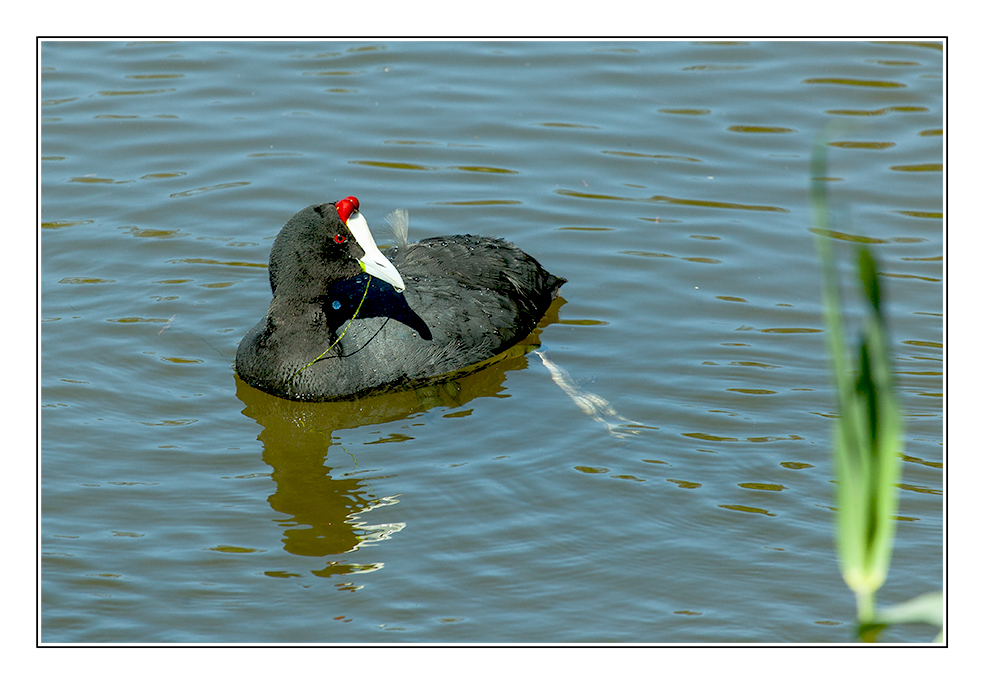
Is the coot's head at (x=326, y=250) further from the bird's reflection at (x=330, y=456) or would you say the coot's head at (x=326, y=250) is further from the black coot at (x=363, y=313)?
the bird's reflection at (x=330, y=456)

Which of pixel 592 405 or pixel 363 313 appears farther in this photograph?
pixel 363 313

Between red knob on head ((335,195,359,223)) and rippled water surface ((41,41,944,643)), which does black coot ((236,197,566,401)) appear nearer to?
red knob on head ((335,195,359,223))

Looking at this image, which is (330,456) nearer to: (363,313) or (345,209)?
(363,313)

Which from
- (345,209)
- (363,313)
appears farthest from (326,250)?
(363,313)

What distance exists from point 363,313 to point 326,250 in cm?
54

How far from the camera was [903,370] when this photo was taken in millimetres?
6406

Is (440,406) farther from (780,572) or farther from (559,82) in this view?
(559,82)

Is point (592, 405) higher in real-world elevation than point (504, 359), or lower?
lower

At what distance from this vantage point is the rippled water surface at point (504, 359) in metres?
4.66

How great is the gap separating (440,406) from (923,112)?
5.51 m

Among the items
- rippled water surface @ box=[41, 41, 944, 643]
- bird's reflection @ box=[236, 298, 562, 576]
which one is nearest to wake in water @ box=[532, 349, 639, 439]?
rippled water surface @ box=[41, 41, 944, 643]

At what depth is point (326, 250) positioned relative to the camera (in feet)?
19.3

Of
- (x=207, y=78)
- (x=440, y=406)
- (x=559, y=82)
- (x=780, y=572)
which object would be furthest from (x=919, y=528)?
(x=207, y=78)

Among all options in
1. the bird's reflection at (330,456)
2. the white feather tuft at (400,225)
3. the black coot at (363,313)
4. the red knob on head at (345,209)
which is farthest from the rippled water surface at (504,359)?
the red knob on head at (345,209)
